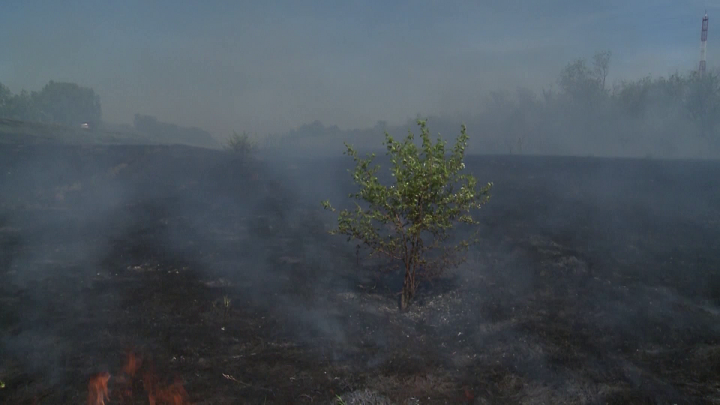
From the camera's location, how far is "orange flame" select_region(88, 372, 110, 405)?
19.0 feet

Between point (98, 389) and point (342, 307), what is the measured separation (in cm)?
439

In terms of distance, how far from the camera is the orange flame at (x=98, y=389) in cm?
578

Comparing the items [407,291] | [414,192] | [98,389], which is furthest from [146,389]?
[414,192]

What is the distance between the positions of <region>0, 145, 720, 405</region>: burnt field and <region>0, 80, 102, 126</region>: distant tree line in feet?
167

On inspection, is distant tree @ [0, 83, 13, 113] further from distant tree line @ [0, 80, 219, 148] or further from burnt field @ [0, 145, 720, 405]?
burnt field @ [0, 145, 720, 405]

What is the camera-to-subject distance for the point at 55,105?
211ft

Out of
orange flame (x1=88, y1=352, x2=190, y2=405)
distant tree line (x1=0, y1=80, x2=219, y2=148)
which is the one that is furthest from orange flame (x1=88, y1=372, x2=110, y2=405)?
distant tree line (x1=0, y1=80, x2=219, y2=148)

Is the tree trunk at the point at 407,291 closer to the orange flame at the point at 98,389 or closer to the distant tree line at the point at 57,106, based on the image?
the orange flame at the point at 98,389

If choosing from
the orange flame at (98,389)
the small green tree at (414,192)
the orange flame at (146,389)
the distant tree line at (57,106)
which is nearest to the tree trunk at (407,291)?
the small green tree at (414,192)

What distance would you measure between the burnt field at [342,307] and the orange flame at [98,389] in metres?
0.07

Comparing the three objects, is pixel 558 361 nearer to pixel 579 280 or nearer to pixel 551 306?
pixel 551 306

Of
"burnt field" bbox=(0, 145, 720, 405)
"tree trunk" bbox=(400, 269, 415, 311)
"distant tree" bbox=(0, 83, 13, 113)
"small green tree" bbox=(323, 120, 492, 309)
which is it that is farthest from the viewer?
"distant tree" bbox=(0, 83, 13, 113)

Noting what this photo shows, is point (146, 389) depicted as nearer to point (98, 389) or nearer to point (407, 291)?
point (98, 389)

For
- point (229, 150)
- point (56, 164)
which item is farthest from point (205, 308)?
point (229, 150)
